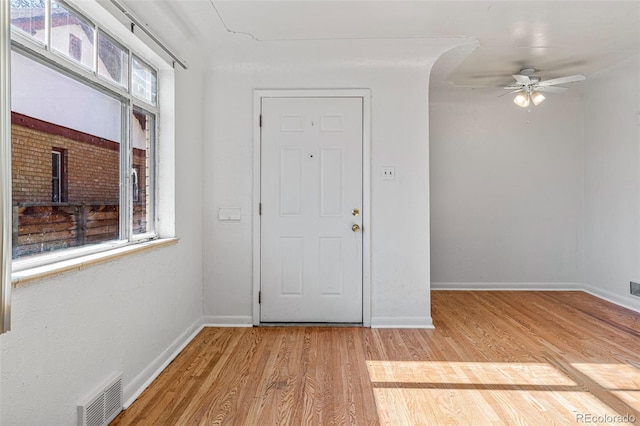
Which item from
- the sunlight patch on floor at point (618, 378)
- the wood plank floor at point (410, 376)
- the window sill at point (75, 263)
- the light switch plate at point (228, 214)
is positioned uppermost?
the light switch plate at point (228, 214)

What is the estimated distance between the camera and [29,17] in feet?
5.20

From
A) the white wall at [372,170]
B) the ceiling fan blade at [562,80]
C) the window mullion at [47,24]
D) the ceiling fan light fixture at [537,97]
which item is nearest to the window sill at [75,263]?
the window mullion at [47,24]

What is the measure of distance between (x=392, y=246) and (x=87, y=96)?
2.59 meters

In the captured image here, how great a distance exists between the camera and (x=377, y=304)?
139 inches

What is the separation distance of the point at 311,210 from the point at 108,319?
6.38 ft

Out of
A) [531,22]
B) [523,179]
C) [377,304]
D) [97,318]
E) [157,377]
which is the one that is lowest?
[157,377]

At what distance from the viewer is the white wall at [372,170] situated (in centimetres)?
350

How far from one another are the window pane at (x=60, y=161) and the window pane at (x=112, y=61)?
0.43ft

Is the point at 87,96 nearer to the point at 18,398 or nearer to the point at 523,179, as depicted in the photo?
the point at 18,398

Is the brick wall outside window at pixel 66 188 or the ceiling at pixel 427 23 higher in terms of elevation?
the ceiling at pixel 427 23

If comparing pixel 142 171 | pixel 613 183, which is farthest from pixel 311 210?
pixel 613 183

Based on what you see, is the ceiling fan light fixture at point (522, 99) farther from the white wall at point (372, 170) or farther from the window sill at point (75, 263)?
the window sill at point (75, 263)

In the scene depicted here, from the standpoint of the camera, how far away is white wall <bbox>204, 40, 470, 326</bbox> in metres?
3.50

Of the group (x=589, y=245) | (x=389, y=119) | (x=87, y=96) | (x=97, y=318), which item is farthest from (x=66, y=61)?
(x=589, y=245)
